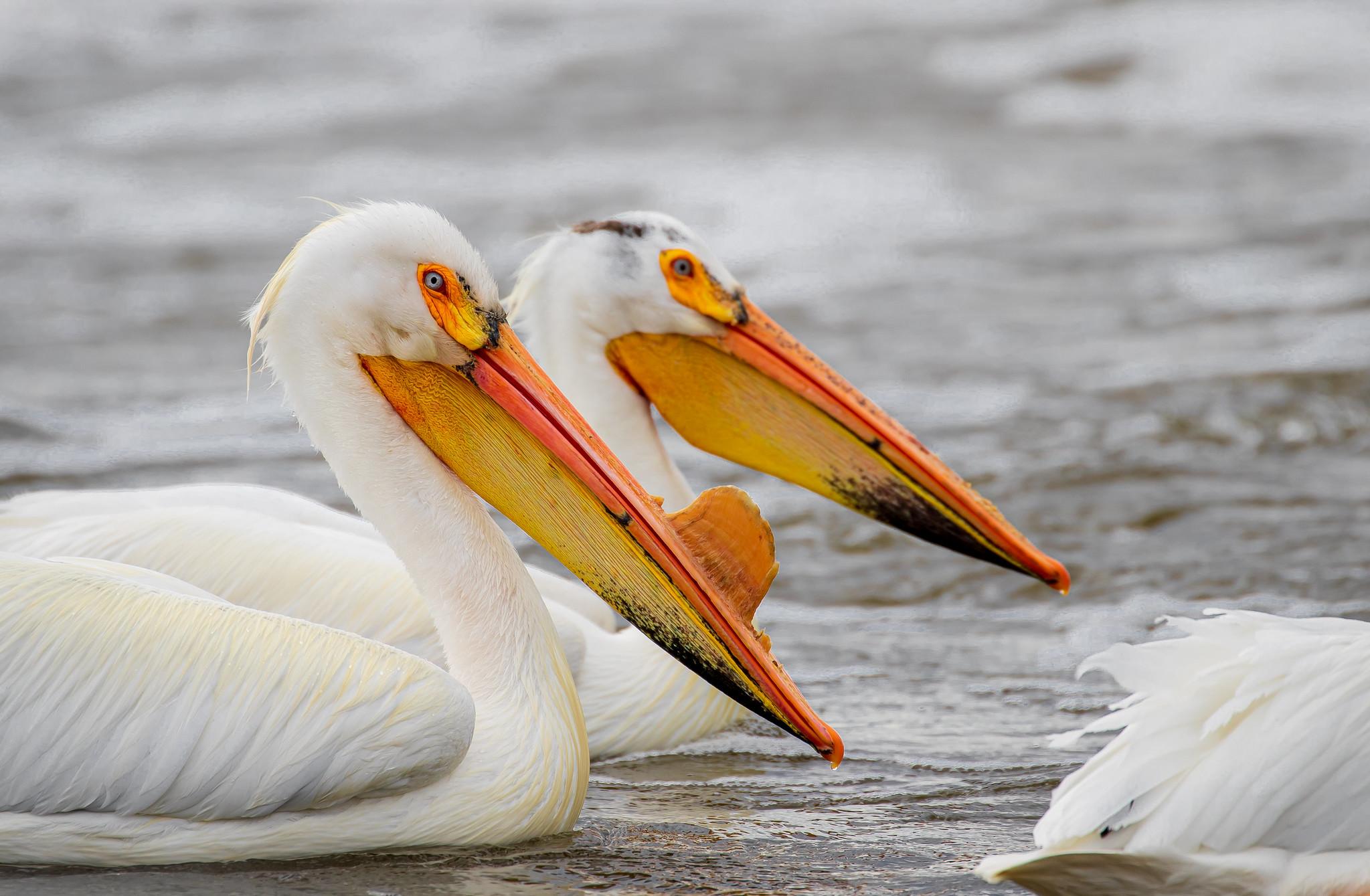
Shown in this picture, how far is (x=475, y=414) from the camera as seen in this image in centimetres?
366

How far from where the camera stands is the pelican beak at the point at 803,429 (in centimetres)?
437

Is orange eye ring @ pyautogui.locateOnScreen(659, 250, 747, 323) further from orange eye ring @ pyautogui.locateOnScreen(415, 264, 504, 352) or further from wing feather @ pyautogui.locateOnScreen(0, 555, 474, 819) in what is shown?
wing feather @ pyautogui.locateOnScreen(0, 555, 474, 819)

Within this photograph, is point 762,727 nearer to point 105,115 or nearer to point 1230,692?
point 1230,692

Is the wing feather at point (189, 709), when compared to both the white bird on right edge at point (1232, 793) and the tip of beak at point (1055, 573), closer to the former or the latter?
the white bird on right edge at point (1232, 793)

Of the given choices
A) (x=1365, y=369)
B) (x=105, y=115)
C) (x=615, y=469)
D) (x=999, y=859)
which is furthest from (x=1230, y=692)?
(x=105, y=115)

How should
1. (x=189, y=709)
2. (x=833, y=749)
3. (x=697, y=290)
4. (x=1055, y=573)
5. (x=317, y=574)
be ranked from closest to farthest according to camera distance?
(x=189, y=709) → (x=833, y=749) → (x=317, y=574) → (x=1055, y=573) → (x=697, y=290)

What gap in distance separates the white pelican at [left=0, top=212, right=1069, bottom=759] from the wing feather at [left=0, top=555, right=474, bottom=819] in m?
0.67

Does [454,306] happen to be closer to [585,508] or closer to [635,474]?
[585,508]

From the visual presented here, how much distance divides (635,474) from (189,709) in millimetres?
1885

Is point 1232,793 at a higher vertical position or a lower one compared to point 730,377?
lower

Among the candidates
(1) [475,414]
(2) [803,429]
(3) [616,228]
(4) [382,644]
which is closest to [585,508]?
(1) [475,414]

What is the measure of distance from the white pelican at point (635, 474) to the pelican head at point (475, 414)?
459mm

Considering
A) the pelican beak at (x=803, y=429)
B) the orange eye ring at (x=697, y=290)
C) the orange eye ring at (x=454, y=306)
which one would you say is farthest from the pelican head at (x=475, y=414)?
the orange eye ring at (x=697, y=290)

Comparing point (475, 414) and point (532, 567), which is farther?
point (532, 567)
